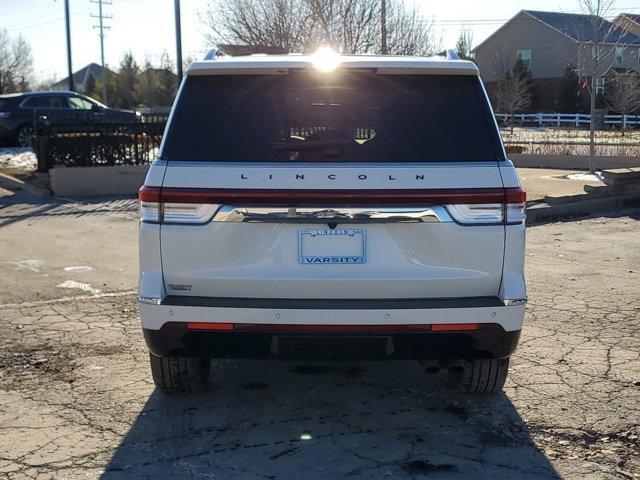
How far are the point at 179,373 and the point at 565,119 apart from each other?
4616 cm

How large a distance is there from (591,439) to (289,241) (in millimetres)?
1942

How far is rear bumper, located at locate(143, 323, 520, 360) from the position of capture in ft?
12.8

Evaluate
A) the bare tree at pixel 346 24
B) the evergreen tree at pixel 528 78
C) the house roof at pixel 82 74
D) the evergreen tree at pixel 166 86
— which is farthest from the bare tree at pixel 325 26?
the house roof at pixel 82 74

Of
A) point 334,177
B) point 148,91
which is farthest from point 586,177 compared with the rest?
point 148,91

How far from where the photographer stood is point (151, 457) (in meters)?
3.95

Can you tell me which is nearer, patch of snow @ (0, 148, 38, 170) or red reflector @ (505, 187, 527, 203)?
red reflector @ (505, 187, 527, 203)

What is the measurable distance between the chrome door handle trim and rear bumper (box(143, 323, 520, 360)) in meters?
0.57

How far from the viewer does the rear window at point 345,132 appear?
3.98 m

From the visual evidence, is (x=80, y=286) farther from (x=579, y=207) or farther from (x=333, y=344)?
(x=579, y=207)

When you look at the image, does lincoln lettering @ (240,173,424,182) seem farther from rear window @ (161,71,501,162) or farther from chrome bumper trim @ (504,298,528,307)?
chrome bumper trim @ (504,298,528,307)

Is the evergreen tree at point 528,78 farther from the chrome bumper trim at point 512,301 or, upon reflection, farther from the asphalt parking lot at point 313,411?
the chrome bumper trim at point 512,301

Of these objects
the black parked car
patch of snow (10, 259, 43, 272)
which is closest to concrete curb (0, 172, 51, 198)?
the black parked car

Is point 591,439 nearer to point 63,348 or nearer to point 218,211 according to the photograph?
point 218,211

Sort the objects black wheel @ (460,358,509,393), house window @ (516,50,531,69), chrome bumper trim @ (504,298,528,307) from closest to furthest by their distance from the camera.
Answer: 1. chrome bumper trim @ (504,298,528,307)
2. black wheel @ (460,358,509,393)
3. house window @ (516,50,531,69)
